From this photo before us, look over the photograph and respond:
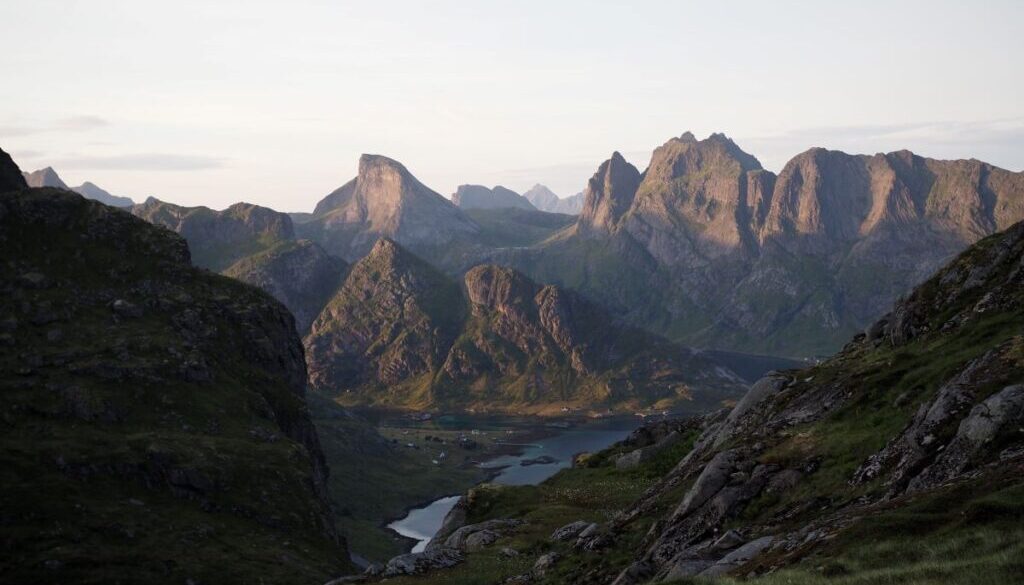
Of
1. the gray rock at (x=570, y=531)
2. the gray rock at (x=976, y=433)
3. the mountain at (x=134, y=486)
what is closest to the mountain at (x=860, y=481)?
the gray rock at (x=976, y=433)

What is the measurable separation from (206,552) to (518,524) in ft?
300

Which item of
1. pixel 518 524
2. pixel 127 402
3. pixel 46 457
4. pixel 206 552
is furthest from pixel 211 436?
pixel 518 524

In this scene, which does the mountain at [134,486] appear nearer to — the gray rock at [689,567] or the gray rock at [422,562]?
the gray rock at [422,562]

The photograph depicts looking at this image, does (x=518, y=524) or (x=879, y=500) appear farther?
(x=518, y=524)

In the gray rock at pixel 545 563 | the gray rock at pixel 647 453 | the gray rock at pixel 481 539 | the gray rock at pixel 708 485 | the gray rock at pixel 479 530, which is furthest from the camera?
the gray rock at pixel 647 453

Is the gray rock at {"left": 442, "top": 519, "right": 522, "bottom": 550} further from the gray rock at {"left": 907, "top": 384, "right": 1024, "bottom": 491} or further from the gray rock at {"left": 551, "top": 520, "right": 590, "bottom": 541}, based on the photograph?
the gray rock at {"left": 907, "top": 384, "right": 1024, "bottom": 491}

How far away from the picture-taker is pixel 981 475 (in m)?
34.7

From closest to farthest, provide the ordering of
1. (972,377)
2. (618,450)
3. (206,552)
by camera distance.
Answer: (972,377) < (618,450) < (206,552)

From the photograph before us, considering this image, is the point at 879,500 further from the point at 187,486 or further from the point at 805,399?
the point at 187,486

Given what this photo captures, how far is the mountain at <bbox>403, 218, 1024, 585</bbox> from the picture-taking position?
1188 inches

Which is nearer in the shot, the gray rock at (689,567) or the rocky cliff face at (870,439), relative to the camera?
the rocky cliff face at (870,439)

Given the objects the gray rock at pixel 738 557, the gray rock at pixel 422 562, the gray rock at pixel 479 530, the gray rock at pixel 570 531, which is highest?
the gray rock at pixel 738 557

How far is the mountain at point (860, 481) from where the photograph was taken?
99.0 feet

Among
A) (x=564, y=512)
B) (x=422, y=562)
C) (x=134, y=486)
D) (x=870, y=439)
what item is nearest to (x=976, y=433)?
(x=870, y=439)
